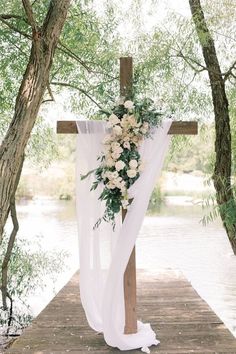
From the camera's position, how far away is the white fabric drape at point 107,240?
3.16 metres

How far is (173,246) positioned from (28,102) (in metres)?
8.60

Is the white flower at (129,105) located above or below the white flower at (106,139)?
above

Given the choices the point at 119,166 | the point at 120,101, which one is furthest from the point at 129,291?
the point at 120,101

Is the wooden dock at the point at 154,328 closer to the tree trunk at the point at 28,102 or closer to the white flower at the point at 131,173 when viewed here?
the tree trunk at the point at 28,102

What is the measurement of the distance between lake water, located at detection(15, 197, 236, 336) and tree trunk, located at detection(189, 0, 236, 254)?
2.42 metres

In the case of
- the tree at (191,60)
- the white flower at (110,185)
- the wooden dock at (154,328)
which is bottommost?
the wooden dock at (154,328)

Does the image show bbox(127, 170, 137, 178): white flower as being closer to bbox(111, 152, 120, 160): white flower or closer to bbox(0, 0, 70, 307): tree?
bbox(111, 152, 120, 160): white flower

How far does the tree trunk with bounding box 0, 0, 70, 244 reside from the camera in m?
3.27

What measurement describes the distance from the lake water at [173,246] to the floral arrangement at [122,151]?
3768 millimetres

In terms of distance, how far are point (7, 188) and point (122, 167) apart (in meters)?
0.72

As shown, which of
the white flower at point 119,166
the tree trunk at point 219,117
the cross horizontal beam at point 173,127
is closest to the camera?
the white flower at point 119,166

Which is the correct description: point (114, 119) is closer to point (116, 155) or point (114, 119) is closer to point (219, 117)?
point (116, 155)

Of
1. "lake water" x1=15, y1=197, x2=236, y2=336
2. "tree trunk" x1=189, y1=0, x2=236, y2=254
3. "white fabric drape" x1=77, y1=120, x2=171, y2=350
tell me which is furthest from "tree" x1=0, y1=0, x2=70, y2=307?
"lake water" x1=15, y1=197, x2=236, y2=336

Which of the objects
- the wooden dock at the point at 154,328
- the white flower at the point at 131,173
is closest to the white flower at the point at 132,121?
the white flower at the point at 131,173
